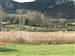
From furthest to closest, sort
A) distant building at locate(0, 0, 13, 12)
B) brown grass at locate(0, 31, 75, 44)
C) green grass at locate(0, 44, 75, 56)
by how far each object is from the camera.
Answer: distant building at locate(0, 0, 13, 12) → brown grass at locate(0, 31, 75, 44) → green grass at locate(0, 44, 75, 56)

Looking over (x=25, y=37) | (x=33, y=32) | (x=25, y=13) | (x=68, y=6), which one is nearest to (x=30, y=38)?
(x=25, y=37)

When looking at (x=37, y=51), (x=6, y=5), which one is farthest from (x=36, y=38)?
(x=37, y=51)

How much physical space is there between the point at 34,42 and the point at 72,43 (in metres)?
1.99

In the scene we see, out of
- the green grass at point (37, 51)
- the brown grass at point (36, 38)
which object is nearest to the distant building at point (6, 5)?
the brown grass at point (36, 38)

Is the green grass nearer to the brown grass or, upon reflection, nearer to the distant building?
the brown grass

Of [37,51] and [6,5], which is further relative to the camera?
[6,5]

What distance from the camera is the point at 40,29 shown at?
18.2m

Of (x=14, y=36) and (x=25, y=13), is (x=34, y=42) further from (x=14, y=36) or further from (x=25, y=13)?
(x=25, y=13)

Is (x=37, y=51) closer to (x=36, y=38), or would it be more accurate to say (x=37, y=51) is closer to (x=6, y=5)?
(x=36, y=38)

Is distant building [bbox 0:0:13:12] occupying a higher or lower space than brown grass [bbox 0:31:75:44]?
higher

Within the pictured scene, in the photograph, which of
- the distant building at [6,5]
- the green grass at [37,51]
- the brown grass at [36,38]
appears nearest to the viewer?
the green grass at [37,51]

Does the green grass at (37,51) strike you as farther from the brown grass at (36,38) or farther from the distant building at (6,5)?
the distant building at (6,5)

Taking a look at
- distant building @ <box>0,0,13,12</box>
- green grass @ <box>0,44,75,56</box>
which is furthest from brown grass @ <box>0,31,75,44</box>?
green grass @ <box>0,44,75,56</box>

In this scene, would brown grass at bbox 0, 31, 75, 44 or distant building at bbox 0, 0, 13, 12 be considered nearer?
brown grass at bbox 0, 31, 75, 44
